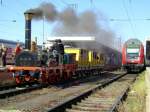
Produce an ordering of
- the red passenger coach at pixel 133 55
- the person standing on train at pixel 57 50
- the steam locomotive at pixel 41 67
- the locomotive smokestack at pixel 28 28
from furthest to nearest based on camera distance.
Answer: the red passenger coach at pixel 133 55, the person standing on train at pixel 57 50, the locomotive smokestack at pixel 28 28, the steam locomotive at pixel 41 67

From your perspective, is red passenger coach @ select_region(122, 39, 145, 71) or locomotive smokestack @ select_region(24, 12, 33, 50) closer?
locomotive smokestack @ select_region(24, 12, 33, 50)

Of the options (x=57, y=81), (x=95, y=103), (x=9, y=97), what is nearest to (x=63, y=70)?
(x=57, y=81)

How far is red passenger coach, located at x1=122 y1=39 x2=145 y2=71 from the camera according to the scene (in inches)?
1772

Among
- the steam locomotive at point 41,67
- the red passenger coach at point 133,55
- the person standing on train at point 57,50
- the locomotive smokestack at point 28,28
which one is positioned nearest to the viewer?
the steam locomotive at point 41,67

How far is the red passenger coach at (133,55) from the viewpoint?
4500 cm

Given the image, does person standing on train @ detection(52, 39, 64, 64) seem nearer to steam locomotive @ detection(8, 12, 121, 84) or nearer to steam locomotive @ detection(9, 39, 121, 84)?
steam locomotive @ detection(8, 12, 121, 84)

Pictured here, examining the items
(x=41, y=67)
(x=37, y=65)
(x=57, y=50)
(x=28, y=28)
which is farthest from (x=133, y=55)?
(x=41, y=67)

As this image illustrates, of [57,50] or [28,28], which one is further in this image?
[57,50]

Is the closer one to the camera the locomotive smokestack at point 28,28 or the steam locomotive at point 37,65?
the steam locomotive at point 37,65

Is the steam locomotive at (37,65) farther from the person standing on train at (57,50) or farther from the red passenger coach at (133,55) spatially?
the red passenger coach at (133,55)

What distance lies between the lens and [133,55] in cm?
4575

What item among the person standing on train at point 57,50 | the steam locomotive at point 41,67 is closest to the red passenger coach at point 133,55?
the steam locomotive at point 41,67

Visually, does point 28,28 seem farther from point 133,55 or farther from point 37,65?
point 133,55

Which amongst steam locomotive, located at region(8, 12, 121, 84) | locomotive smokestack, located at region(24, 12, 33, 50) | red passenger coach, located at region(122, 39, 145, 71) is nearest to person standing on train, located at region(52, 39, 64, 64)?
steam locomotive, located at region(8, 12, 121, 84)
